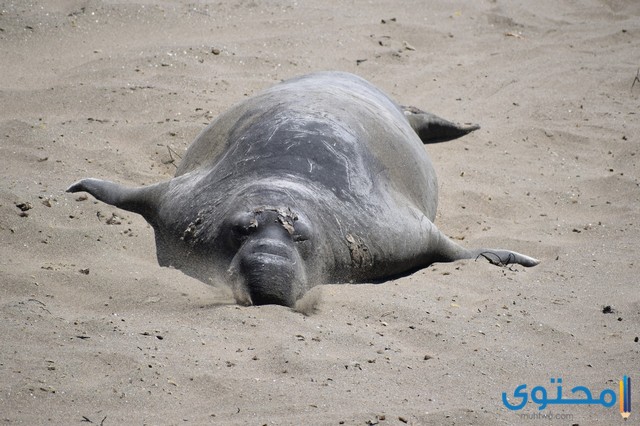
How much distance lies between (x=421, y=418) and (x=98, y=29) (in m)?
5.22

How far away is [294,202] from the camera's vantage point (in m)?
4.36

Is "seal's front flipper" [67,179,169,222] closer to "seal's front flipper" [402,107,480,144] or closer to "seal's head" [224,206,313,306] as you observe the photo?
"seal's head" [224,206,313,306]

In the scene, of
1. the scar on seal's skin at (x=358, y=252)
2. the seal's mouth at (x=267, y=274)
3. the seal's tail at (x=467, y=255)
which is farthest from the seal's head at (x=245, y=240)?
the seal's tail at (x=467, y=255)

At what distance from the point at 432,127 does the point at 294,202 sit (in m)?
2.67

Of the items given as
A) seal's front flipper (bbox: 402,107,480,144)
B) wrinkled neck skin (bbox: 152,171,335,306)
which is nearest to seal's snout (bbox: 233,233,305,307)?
wrinkled neck skin (bbox: 152,171,335,306)

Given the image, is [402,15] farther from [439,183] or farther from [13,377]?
[13,377]

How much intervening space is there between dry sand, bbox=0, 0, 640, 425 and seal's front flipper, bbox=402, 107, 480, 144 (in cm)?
18

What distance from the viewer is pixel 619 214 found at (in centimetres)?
A: 580

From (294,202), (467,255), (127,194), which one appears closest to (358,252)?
(294,202)

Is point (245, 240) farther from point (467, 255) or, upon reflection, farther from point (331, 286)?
point (467, 255)

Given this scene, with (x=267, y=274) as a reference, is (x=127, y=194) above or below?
below

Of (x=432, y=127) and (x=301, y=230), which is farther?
(x=432, y=127)

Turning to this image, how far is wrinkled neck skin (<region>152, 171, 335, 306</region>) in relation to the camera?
13.3 feet

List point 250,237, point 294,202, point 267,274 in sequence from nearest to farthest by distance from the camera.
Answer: point 267,274
point 250,237
point 294,202
